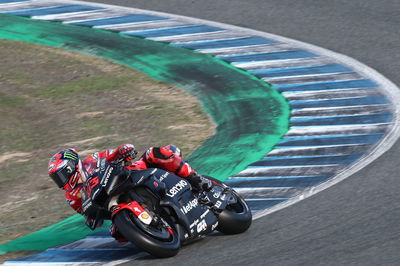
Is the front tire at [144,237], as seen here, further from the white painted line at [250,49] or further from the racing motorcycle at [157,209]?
the white painted line at [250,49]

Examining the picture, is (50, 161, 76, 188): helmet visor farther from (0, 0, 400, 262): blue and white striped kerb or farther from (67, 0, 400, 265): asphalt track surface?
(67, 0, 400, 265): asphalt track surface

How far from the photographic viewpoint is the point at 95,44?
18.7 m

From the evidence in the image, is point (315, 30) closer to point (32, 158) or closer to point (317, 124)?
point (317, 124)

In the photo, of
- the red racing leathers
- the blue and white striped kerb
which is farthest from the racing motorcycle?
the blue and white striped kerb

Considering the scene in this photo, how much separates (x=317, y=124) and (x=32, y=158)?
474 cm

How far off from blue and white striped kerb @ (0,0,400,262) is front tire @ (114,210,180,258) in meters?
0.74

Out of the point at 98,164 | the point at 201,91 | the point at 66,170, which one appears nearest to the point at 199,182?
the point at 98,164

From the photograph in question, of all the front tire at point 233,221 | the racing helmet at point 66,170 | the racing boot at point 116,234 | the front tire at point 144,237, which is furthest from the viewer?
the front tire at point 233,221

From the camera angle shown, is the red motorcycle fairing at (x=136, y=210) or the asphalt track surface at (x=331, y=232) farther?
the red motorcycle fairing at (x=136, y=210)

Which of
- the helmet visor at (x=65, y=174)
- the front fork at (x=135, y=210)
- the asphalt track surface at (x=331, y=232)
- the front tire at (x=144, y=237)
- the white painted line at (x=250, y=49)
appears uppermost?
the helmet visor at (x=65, y=174)

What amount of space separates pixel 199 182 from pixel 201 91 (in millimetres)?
6678

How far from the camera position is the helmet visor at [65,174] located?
28.2 ft

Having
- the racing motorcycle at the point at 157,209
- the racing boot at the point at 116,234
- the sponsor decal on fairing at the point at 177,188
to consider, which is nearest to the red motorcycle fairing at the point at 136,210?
the racing motorcycle at the point at 157,209

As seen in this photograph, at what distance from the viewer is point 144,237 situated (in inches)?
316
